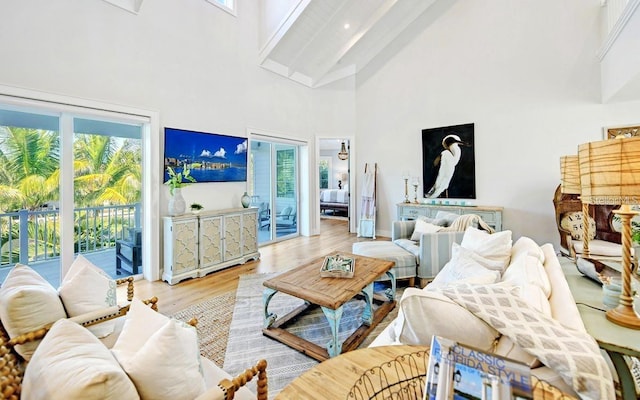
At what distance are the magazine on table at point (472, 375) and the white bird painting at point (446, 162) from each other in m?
5.13

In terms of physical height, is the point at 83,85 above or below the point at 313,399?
above

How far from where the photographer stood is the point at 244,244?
449 centimetres

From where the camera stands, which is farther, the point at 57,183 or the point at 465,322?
the point at 57,183

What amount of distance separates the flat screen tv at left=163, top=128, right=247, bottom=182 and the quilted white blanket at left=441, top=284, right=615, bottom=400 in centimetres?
390

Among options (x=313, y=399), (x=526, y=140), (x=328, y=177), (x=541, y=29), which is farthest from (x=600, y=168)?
(x=328, y=177)

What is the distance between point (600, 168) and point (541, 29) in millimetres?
4671

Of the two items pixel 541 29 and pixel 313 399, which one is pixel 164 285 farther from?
pixel 541 29

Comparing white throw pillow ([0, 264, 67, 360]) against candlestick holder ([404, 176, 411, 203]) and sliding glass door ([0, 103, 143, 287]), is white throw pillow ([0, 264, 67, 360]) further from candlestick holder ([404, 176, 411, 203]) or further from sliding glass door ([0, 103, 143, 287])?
candlestick holder ([404, 176, 411, 203])

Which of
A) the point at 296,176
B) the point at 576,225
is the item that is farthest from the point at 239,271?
the point at 576,225

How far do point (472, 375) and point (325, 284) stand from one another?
5.66 feet

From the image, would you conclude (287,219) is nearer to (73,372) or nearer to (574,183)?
(574,183)

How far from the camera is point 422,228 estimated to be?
12.3 ft

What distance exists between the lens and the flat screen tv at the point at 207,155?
3.89 meters

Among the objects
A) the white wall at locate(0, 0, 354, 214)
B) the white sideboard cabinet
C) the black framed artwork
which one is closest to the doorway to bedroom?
the white wall at locate(0, 0, 354, 214)
